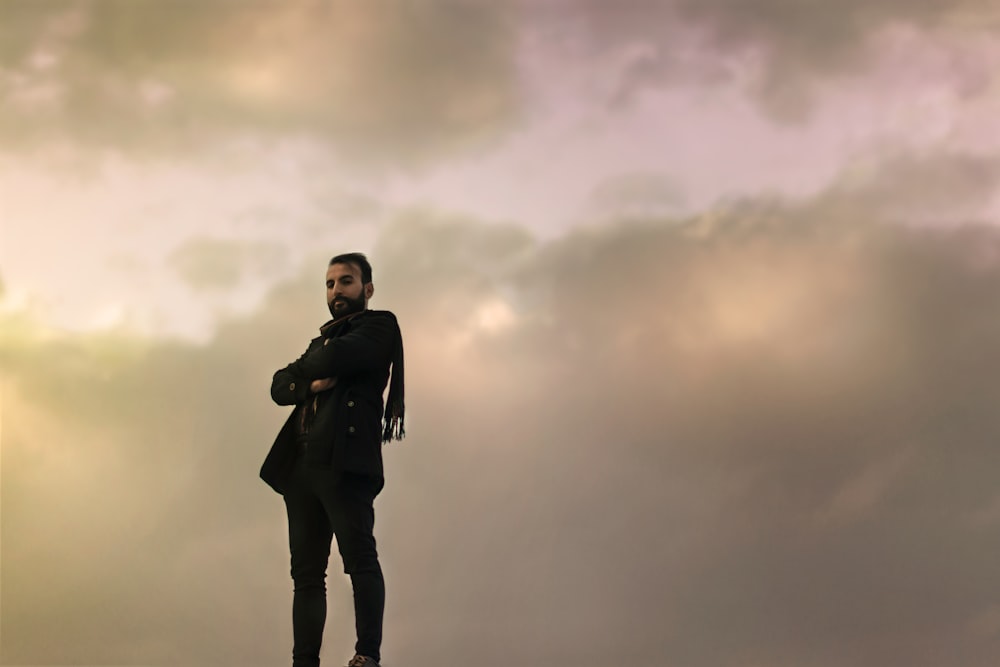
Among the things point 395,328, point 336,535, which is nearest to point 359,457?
point 336,535

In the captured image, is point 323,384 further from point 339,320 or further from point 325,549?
point 325,549

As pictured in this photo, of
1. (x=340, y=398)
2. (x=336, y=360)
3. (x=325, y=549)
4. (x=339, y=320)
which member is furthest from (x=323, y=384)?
(x=325, y=549)

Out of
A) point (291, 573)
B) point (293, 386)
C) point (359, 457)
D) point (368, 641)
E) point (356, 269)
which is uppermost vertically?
point (356, 269)

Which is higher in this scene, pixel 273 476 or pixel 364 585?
pixel 273 476

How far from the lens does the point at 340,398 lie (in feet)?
21.8

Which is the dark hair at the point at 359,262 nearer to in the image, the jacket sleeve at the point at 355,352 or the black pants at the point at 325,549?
the jacket sleeve at the point at 355,352

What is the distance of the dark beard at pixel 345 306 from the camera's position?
273 inches

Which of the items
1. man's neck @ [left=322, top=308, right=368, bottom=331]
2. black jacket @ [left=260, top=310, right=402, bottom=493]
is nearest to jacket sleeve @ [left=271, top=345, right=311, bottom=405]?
black jacket @ [left=260, top=310, right=402, bottom=493]

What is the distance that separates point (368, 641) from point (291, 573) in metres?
0.76

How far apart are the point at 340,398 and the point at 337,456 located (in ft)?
1.33

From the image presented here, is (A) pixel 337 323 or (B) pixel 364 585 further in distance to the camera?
(A) pixel 337 323

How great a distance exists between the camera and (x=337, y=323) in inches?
272

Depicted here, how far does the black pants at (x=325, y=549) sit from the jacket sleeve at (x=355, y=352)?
58 cm

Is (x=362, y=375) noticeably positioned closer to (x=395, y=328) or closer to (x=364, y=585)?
(x=395, y=328)
